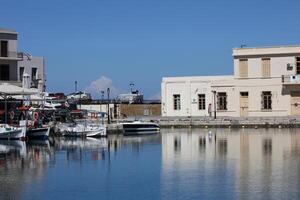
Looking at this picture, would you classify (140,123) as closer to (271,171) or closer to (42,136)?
(42,136)

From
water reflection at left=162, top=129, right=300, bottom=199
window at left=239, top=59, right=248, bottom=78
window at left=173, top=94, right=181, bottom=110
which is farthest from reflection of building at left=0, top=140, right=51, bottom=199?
window at left=239, top=59, right=248, bottom=78

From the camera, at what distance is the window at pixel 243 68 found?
68.8m

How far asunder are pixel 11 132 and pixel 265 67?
31.4 meters

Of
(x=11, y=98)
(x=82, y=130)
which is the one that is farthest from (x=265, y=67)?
(x=11, y=98)

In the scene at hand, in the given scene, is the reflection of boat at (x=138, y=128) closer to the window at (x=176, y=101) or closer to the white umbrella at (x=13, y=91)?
the window at (x=176, y=101)

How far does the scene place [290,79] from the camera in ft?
215

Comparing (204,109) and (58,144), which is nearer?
(58,144)

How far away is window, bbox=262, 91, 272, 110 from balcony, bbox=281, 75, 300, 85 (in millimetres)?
2030

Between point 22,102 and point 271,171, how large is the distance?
3071 centimetres

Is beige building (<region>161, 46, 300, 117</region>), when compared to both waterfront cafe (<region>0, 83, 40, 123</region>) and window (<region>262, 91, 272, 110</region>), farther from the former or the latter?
waterfront cafe (<region>0, 83, 40, 123</region>)

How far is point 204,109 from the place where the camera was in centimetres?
7012

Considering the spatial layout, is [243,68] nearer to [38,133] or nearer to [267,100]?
[267,100]

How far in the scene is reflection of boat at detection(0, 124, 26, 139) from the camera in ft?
152

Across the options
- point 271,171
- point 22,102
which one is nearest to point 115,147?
point 22,102
